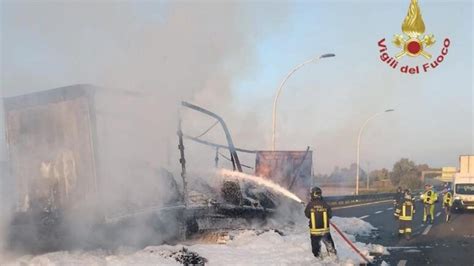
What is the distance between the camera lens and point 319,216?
9.10 meters

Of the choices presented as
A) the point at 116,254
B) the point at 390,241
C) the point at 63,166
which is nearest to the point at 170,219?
the point at 116,254

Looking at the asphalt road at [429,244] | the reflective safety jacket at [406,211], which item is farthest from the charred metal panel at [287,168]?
the reflective safety jacket at [406,211]

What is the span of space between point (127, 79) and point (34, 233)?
8.60 ft

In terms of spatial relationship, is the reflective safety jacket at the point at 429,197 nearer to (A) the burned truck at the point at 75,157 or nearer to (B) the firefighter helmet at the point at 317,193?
(B) the firefighter helmet at the point at 317,193

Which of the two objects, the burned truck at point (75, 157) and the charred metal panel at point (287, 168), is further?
the charred metal panel at point (287, 168)

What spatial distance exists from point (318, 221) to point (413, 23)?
5.02m

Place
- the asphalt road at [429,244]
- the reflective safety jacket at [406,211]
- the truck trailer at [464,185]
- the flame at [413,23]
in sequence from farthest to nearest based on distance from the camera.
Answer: the truck trailer at [464,185] → the reflective safety jacket at [406,211] → the flame at [413,23] → the asphalt road at [429,244]

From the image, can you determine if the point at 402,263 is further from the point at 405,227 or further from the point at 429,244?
the point at 405,227

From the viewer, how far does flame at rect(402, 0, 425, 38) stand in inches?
423

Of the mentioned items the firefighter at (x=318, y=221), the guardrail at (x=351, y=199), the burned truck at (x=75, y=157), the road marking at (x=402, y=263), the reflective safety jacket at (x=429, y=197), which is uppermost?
the burned truck at (x=75, y=157)

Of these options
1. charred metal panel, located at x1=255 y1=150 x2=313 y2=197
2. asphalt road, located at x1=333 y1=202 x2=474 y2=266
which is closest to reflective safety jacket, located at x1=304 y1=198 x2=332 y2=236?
asphalt road, located at x1=333 y1=202 x2=474 y2=266

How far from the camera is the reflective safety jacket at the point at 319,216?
9.06 metres

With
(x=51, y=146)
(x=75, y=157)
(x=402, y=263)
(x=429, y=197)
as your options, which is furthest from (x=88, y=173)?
(x=429, y=197)

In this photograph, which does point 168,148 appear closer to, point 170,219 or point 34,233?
point 170,219
